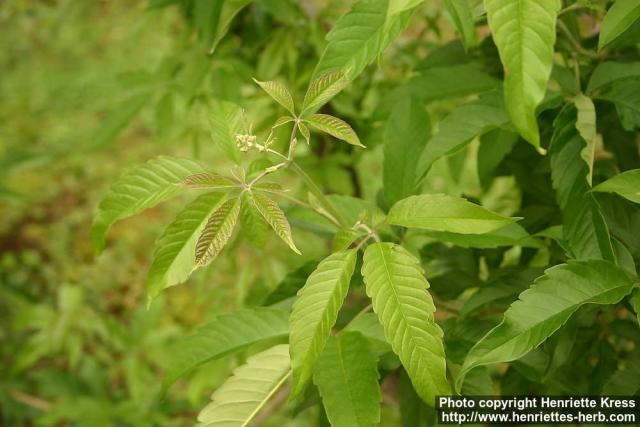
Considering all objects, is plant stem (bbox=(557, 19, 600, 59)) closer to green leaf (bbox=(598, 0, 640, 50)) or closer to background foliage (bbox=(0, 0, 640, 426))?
background foliage (bbox=(0, 0, 640, 426))

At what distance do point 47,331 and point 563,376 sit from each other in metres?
1.74

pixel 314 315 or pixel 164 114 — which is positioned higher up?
pixel 164 114

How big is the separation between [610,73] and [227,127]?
57cm

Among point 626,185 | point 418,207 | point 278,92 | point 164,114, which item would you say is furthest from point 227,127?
point 164,114

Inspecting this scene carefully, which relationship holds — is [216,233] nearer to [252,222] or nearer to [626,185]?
[252,222]

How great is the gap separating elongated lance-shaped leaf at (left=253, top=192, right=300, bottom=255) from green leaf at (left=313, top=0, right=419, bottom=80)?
17 cm

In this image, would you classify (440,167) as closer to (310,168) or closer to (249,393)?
(310,168)

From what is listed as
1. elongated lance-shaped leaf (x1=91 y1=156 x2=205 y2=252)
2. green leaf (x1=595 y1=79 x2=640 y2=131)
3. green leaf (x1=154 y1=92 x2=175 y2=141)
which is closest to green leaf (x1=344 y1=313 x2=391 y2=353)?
elongated lance-shaped leaf (x1=91 y1=156 x2=205 y2=252)

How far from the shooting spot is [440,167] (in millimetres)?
1789

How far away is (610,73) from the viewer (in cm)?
91

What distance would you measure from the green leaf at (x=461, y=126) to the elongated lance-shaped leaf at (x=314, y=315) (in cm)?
24

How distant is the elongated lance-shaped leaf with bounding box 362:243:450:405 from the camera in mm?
706

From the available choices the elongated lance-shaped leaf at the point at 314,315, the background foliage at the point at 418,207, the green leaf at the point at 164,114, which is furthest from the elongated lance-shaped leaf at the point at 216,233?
the green leaf at the point at 164,114

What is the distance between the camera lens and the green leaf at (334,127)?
0.74m
